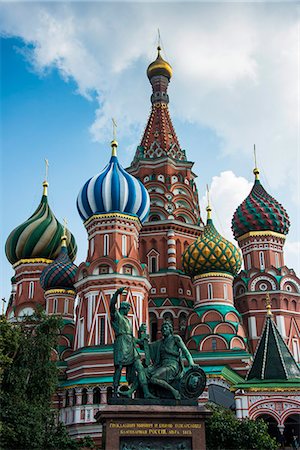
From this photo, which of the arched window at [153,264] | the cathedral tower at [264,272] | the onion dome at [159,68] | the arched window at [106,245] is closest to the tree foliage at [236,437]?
the arched window at [106,245]

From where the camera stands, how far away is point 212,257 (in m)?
30.8

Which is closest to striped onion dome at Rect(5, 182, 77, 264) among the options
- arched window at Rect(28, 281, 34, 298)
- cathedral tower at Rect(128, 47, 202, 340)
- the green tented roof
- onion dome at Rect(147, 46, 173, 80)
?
arched window at Rect(28, 281, 34, 298)

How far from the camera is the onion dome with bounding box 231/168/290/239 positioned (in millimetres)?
34750

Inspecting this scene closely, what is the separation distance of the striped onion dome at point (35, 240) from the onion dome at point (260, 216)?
37.4 feet

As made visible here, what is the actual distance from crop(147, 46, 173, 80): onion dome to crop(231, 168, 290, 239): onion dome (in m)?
11.8

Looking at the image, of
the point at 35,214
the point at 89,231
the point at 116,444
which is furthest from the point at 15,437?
the point at 35,214

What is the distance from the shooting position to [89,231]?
102 feet

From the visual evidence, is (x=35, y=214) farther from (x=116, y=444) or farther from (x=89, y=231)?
(x=116, y=444)

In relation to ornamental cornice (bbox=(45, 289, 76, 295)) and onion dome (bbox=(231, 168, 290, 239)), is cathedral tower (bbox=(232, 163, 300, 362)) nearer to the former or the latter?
onion dome (bbox=(231, 168, 290, 239))

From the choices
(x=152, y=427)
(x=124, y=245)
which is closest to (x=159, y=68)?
(x=124, y=245)

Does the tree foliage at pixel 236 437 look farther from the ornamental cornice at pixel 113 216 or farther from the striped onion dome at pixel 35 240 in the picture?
the striped onion dome at pixel 35 240

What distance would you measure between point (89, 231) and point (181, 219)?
7271 mm

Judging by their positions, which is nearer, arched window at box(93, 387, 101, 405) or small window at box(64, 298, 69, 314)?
arched window at box(93, 387, 101, 405)

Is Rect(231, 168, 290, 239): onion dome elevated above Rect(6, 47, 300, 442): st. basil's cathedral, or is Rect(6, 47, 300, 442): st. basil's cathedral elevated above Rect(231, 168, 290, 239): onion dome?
Rect(231, 168, 290, 239): onion dome
